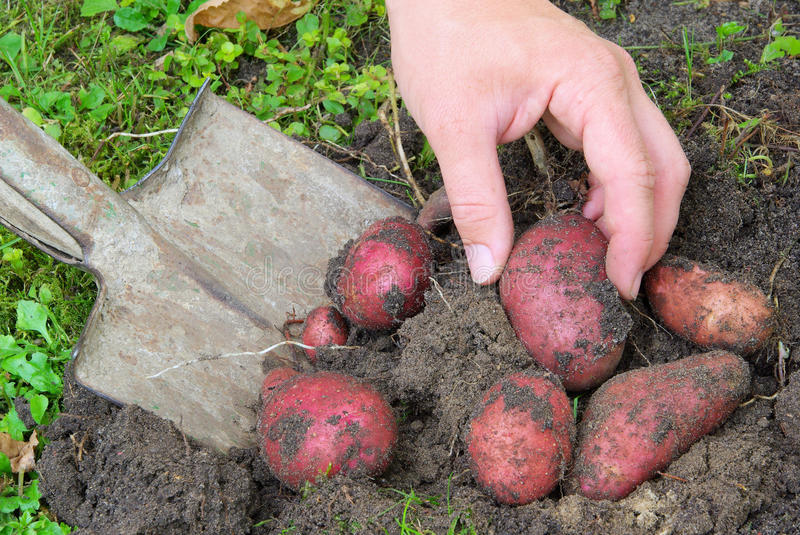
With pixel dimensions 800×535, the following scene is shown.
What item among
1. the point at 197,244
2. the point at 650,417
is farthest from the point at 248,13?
the point at 650,417

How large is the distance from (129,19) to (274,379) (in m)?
2.38

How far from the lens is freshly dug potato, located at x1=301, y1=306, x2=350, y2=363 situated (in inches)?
90.6

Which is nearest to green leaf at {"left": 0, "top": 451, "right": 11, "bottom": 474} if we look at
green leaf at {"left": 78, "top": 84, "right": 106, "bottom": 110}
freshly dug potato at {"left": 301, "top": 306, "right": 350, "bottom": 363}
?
freshly dug potato at {"left": 301, "top": 306, "right": 350, "bottom": 363}

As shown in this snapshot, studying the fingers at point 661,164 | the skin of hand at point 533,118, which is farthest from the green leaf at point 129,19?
the fingers at point 661,164

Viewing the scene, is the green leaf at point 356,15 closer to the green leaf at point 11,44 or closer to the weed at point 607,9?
the weed at point 607,9

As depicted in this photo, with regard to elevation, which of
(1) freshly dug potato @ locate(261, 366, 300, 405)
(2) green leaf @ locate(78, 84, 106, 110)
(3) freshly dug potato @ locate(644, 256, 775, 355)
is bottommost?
(3) freshly dug potato @ locate(644, 256, 775, 355)

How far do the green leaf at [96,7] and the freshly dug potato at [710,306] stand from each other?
3023 millimetres

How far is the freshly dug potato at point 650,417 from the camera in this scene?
69.2 inches

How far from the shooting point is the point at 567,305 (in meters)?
1.96

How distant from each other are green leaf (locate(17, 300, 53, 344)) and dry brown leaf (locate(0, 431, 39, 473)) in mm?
409

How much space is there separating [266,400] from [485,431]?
723 millimetres

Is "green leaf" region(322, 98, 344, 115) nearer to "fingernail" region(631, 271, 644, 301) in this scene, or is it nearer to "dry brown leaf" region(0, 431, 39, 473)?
"fingernail" region(631, 271, 644, 301)

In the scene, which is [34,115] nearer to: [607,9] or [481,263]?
[481,263]

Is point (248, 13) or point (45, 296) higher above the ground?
point (248, 13)
